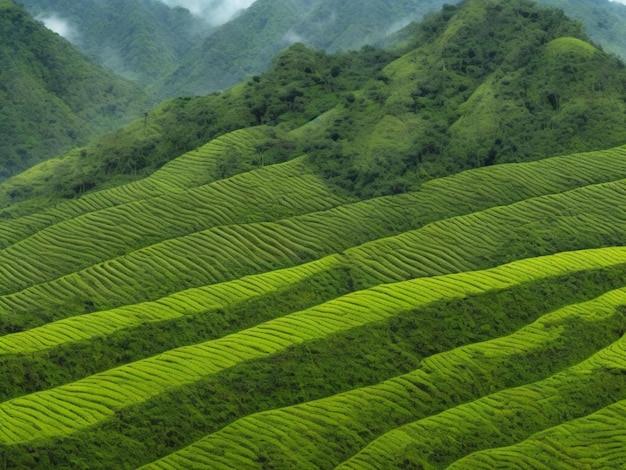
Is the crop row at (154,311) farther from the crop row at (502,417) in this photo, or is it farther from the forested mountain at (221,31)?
the forested mountain at (221,31)

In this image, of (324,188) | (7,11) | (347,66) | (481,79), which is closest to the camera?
(324,188)

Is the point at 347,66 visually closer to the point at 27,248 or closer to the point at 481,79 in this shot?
the point at 481,79

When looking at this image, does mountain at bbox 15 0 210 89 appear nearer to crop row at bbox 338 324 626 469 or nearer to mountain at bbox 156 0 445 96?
mountain at bbox 156 0 445 96

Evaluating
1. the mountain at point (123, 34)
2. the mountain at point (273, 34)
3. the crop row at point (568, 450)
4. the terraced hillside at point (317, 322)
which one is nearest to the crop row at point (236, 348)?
the terraced hillside at point (317, 322)

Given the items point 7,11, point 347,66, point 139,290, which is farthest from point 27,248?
point 7,11

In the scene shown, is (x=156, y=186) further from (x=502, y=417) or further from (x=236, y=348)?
(x=502, y=417)

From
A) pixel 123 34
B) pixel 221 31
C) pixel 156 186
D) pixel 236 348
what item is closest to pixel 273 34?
pixel 221 31

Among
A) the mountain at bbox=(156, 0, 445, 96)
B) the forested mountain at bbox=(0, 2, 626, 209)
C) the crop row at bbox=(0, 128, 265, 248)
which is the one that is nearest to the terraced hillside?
the crop row at bbox=(0, 128, 265, 248)
